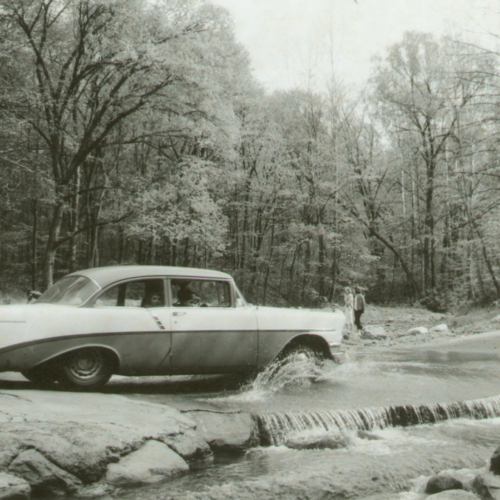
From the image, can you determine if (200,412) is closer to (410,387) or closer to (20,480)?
(20,480)

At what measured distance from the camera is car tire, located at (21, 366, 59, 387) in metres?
7.03

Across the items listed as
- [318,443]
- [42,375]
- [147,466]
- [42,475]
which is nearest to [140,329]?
[42,375]

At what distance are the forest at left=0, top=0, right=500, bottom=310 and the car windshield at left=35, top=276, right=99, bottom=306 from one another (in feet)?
40.1

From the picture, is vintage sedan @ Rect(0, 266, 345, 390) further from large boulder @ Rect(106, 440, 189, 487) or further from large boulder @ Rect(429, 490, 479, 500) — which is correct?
large boulder @ Rect(429, 490, 479, 500)

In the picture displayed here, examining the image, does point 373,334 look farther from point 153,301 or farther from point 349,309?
point 153,301

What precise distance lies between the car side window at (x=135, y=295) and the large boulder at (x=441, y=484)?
Answer: 4137 mm

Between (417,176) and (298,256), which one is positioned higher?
(417,176)

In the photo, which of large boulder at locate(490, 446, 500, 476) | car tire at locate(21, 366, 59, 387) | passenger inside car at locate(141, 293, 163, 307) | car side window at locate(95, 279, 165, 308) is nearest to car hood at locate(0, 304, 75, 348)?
car tire at locate(21, 366, 59, 387)

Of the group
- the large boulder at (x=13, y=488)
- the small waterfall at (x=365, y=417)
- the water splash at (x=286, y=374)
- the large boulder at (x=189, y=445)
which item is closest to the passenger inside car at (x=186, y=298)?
the water splash at (x=286, y=374)

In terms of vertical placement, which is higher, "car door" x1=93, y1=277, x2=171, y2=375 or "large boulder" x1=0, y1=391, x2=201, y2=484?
"car door" x1=93, y1=277, x2=171, y2=375

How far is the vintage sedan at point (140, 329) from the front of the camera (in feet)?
22.7

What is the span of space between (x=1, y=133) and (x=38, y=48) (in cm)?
394

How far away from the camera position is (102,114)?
22.0 m

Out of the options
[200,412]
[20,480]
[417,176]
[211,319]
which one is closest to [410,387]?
[211,319]
